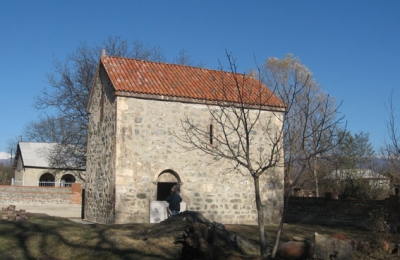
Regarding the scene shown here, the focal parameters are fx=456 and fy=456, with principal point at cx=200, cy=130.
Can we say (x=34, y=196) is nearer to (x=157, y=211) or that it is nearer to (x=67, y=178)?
(x=157, y=211)

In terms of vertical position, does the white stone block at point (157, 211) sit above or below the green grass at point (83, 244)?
above

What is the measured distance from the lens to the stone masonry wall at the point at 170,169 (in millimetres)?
16656

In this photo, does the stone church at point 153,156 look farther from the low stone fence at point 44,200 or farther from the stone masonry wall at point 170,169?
the low stone fence at point 44,200

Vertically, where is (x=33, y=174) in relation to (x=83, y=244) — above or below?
above

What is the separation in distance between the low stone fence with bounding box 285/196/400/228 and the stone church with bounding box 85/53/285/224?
2751mm

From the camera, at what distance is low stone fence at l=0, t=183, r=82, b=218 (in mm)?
23531

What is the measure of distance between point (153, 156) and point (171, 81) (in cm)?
348

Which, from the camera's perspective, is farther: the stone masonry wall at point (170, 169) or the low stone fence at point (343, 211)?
the low stone fence at point (343, 211)

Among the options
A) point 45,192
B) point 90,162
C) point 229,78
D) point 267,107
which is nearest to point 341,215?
point 267,107

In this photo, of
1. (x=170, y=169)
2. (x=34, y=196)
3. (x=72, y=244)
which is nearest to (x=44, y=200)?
(x=34, y=196)

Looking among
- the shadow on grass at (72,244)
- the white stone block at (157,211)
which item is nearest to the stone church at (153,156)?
the white stone block at (157,211)

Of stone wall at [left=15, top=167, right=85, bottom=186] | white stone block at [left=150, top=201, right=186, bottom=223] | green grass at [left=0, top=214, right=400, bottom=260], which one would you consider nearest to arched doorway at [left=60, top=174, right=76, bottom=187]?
stone wall at [left=15, top=167, right=85, bottom=186]

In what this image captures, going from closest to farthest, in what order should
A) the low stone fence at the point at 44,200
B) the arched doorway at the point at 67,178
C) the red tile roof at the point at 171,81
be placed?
A: the red tile roof at the point at 171,81 → the low stone fence at the point at 44,200 → the arched doorway at the point at 67,178

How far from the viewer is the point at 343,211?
776 inches
